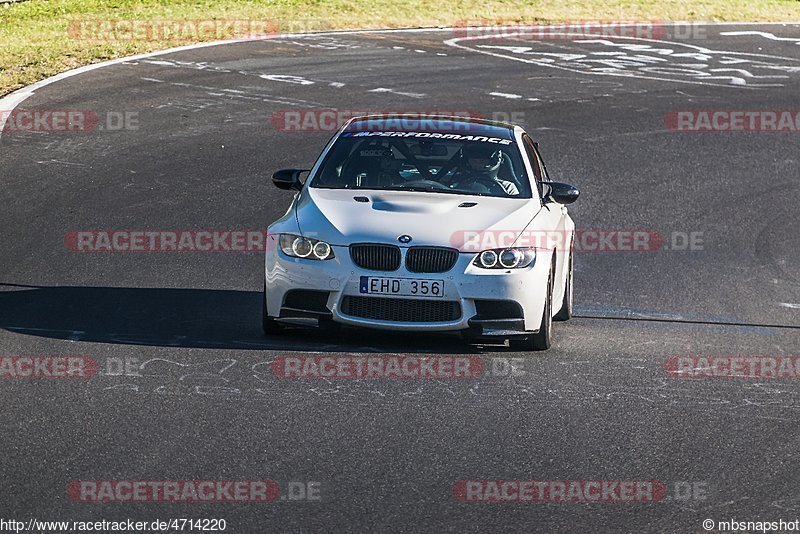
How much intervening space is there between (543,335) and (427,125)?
2.38m

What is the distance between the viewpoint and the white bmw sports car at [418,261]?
9453 mm

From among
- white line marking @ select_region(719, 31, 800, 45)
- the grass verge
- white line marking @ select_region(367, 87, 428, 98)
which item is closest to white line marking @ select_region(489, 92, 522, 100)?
white line marking @ select_region(367, 87, 428, 98)

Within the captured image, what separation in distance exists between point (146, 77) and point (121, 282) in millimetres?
10762

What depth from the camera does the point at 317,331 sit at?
10.2 m

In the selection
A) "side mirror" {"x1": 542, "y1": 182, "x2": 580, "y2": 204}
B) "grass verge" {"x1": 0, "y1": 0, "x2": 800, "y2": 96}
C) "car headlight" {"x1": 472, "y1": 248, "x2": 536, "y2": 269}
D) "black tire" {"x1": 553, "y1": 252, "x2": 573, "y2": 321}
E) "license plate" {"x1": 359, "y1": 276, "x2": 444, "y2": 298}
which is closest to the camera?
"license plate" {"x1": 359, "y1": 276, "x2": 444, "y2": 298}

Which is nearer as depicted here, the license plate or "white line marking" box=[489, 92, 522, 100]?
the license plate

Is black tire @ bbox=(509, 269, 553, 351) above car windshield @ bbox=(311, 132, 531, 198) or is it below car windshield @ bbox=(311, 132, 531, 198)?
below

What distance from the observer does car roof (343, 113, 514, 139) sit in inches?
444

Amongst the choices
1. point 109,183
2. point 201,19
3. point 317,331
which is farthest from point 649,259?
point 201,19

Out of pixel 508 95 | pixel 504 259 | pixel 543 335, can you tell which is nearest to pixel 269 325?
pixel 504 259

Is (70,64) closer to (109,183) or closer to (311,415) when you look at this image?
(109,183)

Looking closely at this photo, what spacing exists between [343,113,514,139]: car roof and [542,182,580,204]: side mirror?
27.9 inches

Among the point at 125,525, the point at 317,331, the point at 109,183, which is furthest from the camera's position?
the point at 109,183

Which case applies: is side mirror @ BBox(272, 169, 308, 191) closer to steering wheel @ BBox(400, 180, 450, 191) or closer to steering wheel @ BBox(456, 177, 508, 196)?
steering wheel @ BBox(400, 180, 450, 191)
